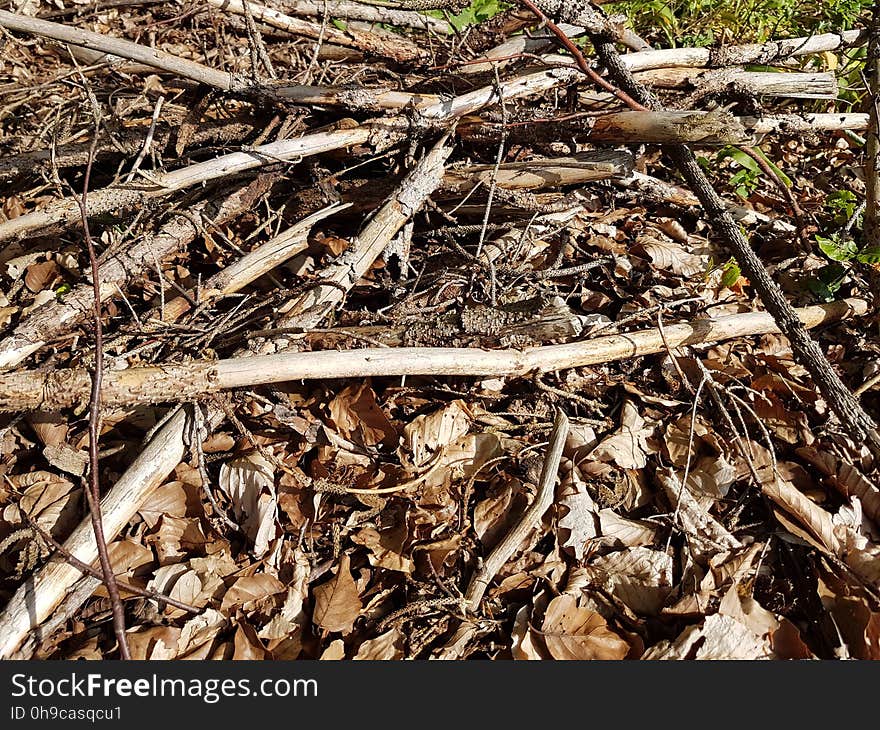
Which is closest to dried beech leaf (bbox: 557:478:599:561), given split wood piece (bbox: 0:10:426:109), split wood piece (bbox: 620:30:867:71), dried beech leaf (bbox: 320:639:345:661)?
dried beech leaf (bbox: 320:639:345:661)

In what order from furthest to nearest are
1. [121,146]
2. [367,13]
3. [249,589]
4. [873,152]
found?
1. [367,13]
2. [873,152]
3. [121,146]
4. [249,589]

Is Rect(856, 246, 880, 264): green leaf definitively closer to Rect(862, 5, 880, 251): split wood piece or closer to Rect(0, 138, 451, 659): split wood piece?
Rect(862, 5, 880, 251): split wood piece

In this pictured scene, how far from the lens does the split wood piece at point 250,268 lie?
2609mm

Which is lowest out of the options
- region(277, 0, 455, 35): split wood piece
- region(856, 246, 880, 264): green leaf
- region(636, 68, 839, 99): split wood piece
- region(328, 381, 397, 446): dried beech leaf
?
region(328, 381, 397, 446): dried beech leaf

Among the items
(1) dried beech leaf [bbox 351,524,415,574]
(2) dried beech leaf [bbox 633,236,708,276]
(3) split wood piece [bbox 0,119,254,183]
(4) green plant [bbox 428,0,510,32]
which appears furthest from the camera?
(4) green plant [bbox 428,0,510,32]

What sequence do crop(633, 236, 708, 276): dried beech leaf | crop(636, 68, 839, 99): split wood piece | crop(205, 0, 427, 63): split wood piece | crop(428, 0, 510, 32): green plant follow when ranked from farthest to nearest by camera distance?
crop(428, 0, 510, 32): green plant
crop(205, 0, 427, 63): split wood piece
crop(636, 68, 839, 99): split wood piece
crop(633, 236, 708, 276): dried beech leaf

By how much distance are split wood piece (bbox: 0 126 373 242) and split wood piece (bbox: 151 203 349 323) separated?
288 mm

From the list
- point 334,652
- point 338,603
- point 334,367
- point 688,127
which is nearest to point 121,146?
point 334,367

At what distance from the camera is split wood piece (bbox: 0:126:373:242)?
8.34 feet

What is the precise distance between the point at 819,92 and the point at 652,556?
239cm

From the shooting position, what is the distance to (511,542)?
2.17 m

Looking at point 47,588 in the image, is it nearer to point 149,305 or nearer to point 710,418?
point 149,305

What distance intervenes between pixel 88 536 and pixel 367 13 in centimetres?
338

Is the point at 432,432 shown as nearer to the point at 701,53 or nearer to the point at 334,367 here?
the point at 334,367
